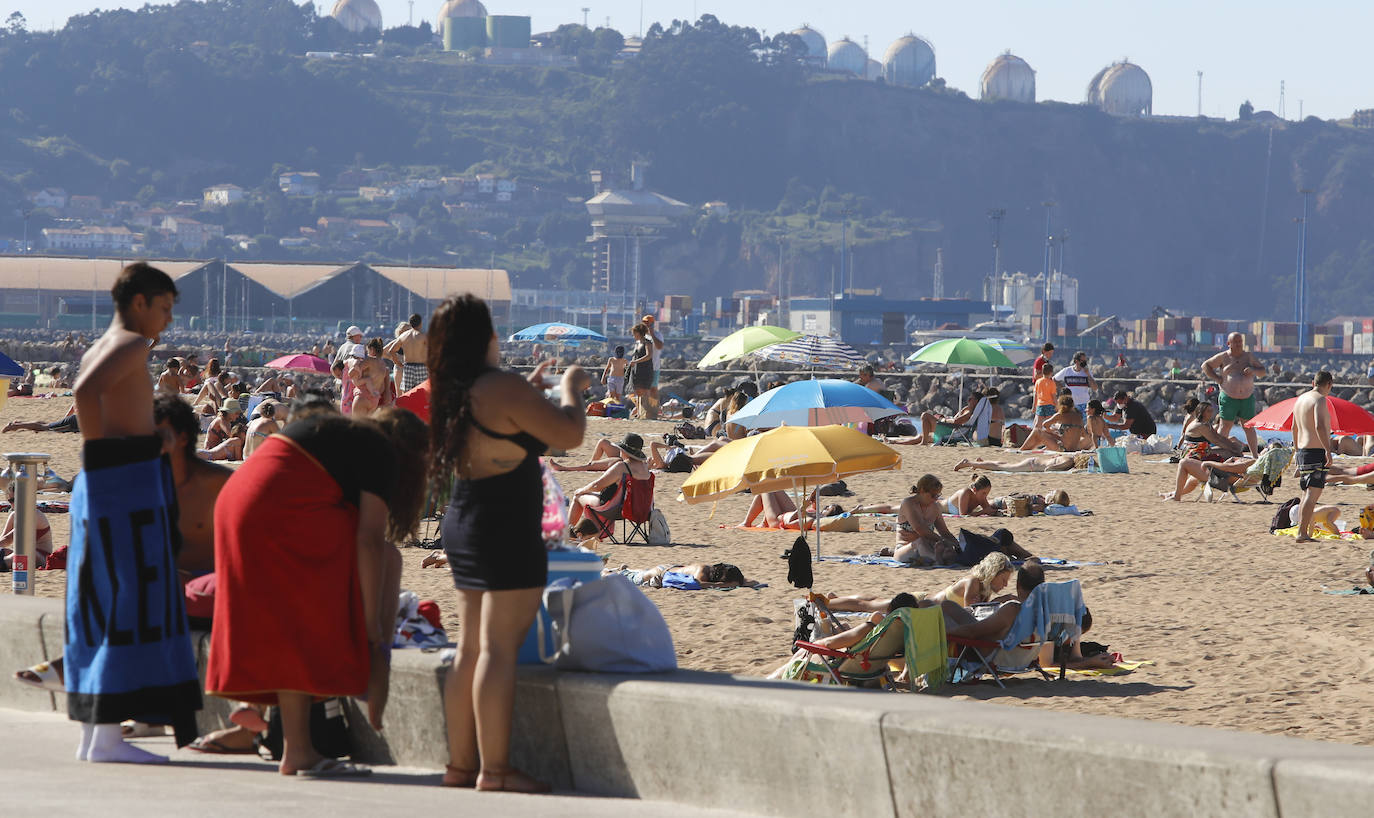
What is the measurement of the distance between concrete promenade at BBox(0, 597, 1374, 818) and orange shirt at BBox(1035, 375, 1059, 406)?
15308 mm

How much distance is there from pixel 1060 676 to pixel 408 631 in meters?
3.16

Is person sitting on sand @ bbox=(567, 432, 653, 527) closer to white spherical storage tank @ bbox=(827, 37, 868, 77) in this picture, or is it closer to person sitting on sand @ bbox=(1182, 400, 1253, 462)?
person sitting on sand @ bbox=(1182, 400, 1253, 462)

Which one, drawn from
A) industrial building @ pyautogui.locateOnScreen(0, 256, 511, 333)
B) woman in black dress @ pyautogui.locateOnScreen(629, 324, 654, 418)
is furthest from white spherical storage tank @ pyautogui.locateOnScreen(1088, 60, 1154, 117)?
woman in black dress @ pyautogui.locateOnScreen(629, 324, 654, 418)

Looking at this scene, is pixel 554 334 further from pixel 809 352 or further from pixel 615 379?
pixel 615 379

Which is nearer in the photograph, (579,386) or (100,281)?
(579,386)

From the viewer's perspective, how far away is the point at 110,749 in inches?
145

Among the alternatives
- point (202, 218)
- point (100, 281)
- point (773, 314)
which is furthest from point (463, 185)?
point (100, 281)

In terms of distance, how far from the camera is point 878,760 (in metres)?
3.06

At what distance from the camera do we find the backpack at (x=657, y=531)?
407 inches

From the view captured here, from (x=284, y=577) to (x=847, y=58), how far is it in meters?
197

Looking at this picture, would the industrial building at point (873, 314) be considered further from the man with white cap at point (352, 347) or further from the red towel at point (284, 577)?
the red towel at point (284, 577)

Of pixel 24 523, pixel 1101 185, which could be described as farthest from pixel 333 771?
pixel 1101 185

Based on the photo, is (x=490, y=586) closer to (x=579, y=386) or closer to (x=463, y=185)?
(x=579, y=386)

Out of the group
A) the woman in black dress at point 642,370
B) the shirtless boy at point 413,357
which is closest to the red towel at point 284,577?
the shirtless boy at point 413,357
